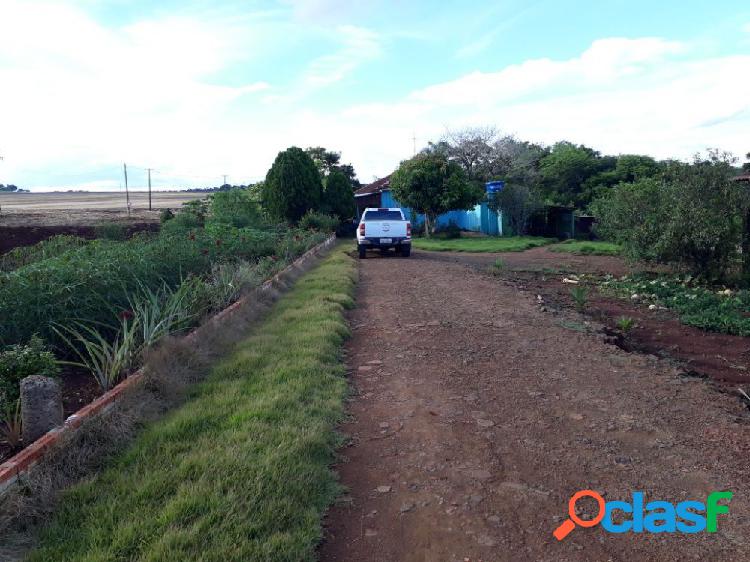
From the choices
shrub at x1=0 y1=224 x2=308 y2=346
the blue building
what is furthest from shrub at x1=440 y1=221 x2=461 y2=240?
shrub at x1=0 y1=224 x2=308 y2=346

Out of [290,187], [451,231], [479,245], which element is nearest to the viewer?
[479,245]

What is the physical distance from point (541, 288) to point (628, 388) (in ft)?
22.8

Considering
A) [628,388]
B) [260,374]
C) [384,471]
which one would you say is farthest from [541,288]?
[384,471]

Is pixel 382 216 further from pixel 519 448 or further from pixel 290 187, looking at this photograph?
pixel 519 448

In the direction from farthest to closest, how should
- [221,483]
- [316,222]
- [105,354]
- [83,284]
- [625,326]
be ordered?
[316,222]
[625,326]
[83,284]
[105,354]
[221,483]

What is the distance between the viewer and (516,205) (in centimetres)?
2703

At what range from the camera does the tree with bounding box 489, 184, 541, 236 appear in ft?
88.1

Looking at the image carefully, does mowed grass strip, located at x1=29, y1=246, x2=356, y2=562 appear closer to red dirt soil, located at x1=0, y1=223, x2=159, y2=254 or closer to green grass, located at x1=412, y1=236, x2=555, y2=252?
green grass, located at x1=412, y1=236, x2=555, y2=252

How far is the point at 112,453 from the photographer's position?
12.3ft

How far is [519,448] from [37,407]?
3.18 meters

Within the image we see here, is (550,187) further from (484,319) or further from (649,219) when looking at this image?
(484,319)

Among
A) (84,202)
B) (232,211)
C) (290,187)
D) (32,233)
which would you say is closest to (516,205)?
(290,187)

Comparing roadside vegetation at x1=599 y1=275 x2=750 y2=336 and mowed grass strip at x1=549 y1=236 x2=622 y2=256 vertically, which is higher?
mowed grass strip at x1=549 y1=236 x2=622 y2=256

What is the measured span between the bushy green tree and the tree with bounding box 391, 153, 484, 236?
13669 mm
